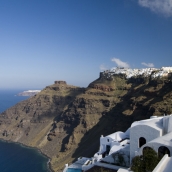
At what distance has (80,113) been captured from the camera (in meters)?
90.1

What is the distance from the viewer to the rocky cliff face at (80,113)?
2616 inches

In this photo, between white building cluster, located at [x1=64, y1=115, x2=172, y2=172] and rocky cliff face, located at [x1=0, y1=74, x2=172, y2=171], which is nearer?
white building cluster, located at [x1=64, y1=115, x2=172, y2=172]

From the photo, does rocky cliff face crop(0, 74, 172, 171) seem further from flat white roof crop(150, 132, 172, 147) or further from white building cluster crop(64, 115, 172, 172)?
flat white roof crop(150, 132, 172, 147)

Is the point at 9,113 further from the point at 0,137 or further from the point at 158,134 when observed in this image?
the point at 158,134

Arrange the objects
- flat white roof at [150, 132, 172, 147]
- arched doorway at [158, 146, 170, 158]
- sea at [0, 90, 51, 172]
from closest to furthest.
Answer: arched doorway at [158, 146, 170, 158]
flat white roof at [150, 132, 172, 147]
sea at [0, 90, 51, 172]

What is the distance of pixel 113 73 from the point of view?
342 ft

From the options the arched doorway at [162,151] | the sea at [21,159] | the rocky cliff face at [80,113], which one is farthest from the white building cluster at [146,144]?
the sea at [21,159]

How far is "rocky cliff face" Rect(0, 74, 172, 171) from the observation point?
2616 inches

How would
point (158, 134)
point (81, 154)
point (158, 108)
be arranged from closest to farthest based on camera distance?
1. point (158, 134)
2. point (158, 108)
3. point (81, 154)

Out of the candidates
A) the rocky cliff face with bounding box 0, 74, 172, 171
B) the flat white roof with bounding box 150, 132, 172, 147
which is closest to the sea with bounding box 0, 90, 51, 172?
the rocky cliff face with bounding box 0, 74, 172, 171

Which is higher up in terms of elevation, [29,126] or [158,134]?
[158,134]

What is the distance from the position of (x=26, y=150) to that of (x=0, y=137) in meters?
24.1

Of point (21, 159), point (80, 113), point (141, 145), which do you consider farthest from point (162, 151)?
point (80, 113)

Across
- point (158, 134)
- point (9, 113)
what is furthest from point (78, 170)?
point (9, 113)
